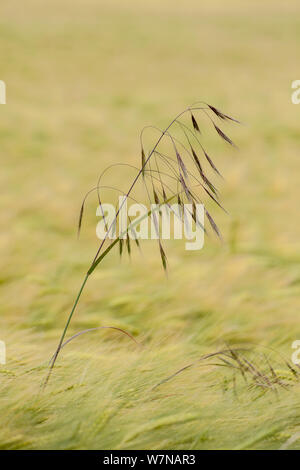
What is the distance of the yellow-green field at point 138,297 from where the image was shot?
2.07ft

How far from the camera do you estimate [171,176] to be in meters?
0.72

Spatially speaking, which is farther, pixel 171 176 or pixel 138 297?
pixel 138 297

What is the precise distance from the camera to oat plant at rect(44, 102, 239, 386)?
2.01 ft

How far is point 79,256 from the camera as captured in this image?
38.9 inches

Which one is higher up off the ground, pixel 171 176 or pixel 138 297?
pixel 171 176

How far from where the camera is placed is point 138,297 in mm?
850

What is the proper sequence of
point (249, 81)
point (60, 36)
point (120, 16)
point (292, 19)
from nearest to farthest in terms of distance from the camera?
point (249, 81) < point (60, 36) < point (120, 16) < point (292, 19)

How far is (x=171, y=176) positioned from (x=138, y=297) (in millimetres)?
209

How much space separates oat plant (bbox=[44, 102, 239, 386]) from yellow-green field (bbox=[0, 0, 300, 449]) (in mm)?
36

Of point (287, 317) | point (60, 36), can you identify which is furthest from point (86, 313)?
point (60, 36)

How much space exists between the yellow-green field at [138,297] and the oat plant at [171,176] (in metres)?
0.04

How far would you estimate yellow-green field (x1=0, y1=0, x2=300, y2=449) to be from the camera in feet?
2.07
